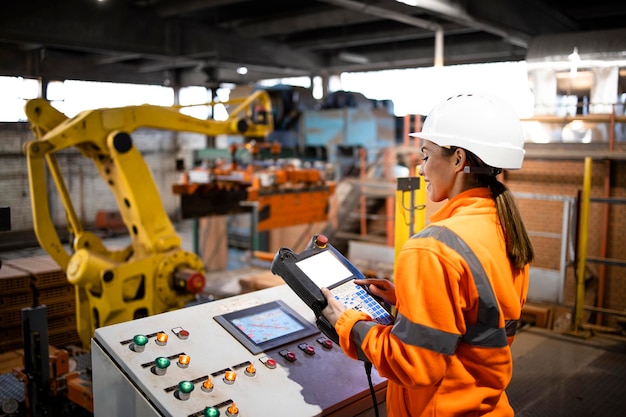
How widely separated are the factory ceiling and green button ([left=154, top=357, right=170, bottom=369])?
2.90 meters

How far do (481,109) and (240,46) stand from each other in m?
9.29

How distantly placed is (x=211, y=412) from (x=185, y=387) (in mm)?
155

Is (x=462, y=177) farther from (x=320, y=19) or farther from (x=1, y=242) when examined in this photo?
(x=320, y=19)

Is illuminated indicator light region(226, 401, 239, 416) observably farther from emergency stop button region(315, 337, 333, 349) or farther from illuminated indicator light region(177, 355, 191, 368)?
emergency stop button region(315, 337, 333, 349)

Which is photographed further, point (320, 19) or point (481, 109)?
point (320, 19)

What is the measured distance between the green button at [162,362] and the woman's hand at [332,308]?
70 cm

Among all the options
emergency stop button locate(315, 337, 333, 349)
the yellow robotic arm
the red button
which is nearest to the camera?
emergency stop button locate(315, 337, 333, 349)

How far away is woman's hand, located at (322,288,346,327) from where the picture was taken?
2.11 m

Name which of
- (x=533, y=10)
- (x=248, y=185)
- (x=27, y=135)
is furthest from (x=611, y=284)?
(x=27, y=135)

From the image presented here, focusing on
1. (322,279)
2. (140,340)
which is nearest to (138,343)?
(140,340)

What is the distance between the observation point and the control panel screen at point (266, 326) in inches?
104

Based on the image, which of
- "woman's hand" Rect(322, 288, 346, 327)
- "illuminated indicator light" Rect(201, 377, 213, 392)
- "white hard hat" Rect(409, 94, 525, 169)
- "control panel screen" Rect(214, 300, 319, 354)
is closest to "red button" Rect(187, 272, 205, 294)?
"control panel screen" Rect(214, 300, 319, 354)

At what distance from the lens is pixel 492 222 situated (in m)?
1.95

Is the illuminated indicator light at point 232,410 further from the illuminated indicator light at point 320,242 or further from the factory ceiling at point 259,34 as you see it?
the factory ceiling at point 259,34
